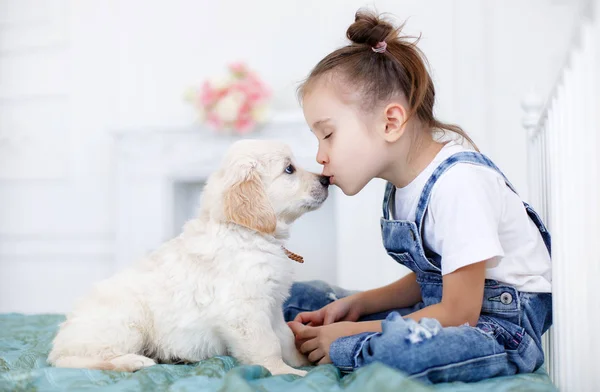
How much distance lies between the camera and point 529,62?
297 cm

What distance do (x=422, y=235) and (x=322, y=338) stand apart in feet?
1.13

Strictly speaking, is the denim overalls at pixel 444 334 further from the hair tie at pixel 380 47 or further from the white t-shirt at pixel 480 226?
the hair tie at pixel 380 47

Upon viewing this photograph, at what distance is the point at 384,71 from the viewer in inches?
→ 60.4

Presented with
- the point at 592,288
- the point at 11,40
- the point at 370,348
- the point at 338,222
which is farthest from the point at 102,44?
the point at 592,288

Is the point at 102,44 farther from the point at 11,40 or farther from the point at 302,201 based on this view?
the point at 302,201

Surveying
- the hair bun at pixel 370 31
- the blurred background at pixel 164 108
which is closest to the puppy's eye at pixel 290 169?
the hair bun at pixel 370 31

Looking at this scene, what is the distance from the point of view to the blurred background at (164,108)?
9.87 ft

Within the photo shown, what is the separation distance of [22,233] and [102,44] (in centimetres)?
124

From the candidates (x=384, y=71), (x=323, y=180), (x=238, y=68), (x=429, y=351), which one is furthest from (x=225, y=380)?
(x=238, y=68)

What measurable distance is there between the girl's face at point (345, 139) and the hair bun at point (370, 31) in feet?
0.52

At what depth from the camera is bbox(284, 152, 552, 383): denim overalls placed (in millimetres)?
1125

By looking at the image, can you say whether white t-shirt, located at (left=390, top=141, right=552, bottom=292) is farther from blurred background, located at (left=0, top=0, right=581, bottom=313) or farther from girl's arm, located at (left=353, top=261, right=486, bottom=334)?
blurred background, located at (left=0, top=0, right=581, bottom=313)

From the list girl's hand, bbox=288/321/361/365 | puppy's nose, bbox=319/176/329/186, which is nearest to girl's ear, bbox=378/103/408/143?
puppy's nose, bbox=319/176/329/186

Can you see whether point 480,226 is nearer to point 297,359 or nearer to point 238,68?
point 297,359
